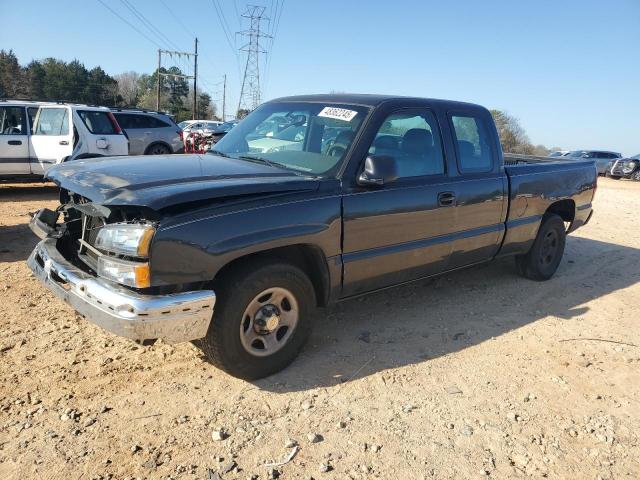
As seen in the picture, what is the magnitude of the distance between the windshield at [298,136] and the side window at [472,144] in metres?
1.13

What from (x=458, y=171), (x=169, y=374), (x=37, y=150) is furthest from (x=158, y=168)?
(x=37, y=150)

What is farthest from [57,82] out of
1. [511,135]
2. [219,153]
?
[219,153]

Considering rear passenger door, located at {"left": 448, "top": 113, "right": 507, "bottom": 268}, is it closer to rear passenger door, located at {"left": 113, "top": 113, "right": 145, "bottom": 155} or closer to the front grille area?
the front grille area

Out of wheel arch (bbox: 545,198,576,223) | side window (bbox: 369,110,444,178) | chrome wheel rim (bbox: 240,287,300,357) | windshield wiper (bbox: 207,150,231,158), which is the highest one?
side window (bbox: 369,110,444,178)

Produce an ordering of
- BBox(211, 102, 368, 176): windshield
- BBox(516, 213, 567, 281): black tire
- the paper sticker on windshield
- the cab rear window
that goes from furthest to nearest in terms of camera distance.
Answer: the cab rear window → BBox(516, 213, 567, 281): black tire → the paper sticker on windshield → BBox(211, 102, 368, 176): windshield

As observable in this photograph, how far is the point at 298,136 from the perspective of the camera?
161 inches

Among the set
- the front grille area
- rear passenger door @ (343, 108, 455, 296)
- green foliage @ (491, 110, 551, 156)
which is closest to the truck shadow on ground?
rear passenger door @ (343, 108, 455, 296)

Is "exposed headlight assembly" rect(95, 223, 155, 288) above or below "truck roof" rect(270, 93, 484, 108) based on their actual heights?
below

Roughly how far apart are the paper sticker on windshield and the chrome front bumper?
1.81 meters

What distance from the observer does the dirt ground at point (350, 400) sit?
8.58ft

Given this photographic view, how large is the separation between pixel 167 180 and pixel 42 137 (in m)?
8.54

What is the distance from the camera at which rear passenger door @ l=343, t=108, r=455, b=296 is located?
3.62m

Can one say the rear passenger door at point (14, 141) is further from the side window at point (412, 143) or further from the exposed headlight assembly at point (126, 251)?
the side window at point (412, 143)

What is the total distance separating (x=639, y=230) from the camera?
9.53 meters
